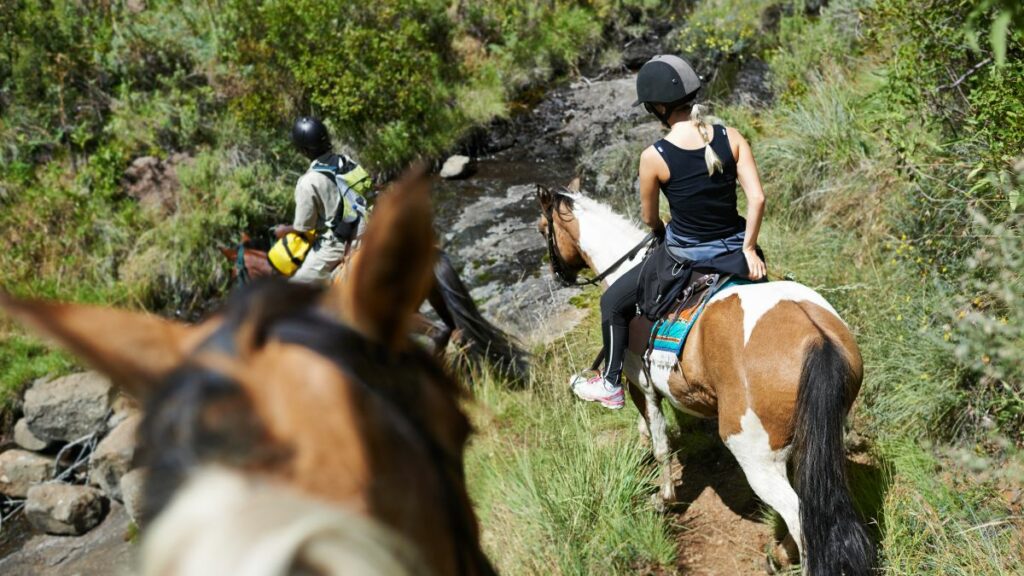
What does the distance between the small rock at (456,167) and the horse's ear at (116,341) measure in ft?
35.9

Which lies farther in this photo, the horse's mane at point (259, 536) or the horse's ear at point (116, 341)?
the horse's ear at point (116, 341)

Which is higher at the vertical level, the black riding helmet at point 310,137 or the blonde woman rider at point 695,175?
the black riding helmet at point 310,137

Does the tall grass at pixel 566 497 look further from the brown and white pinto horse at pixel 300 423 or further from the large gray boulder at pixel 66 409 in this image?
the large gray boulder at pixel 66 409

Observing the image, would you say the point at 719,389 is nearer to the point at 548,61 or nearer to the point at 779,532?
the point at 779,532

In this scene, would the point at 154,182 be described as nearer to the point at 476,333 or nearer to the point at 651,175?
the point at 476,333

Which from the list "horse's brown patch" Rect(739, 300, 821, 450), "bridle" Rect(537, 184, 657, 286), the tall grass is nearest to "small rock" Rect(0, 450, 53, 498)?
the tall grass

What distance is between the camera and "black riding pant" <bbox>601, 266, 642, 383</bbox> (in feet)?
13.6

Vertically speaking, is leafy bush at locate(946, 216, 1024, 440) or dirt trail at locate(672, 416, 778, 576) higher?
leafy bush at locate(946, 216, 1024, 440)

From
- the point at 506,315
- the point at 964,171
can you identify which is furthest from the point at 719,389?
the point at 506,315

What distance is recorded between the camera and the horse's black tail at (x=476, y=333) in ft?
19.8

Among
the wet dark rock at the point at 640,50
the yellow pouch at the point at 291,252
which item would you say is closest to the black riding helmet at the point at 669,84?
the yellow pouch at the point at 291,252

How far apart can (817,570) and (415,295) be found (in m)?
2.76

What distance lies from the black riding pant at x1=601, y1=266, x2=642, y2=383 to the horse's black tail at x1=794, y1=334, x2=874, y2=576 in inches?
49.6

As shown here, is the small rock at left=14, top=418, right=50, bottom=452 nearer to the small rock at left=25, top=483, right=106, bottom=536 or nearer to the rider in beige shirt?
the small rock at left=25, top=483, right=106, bottom=536
